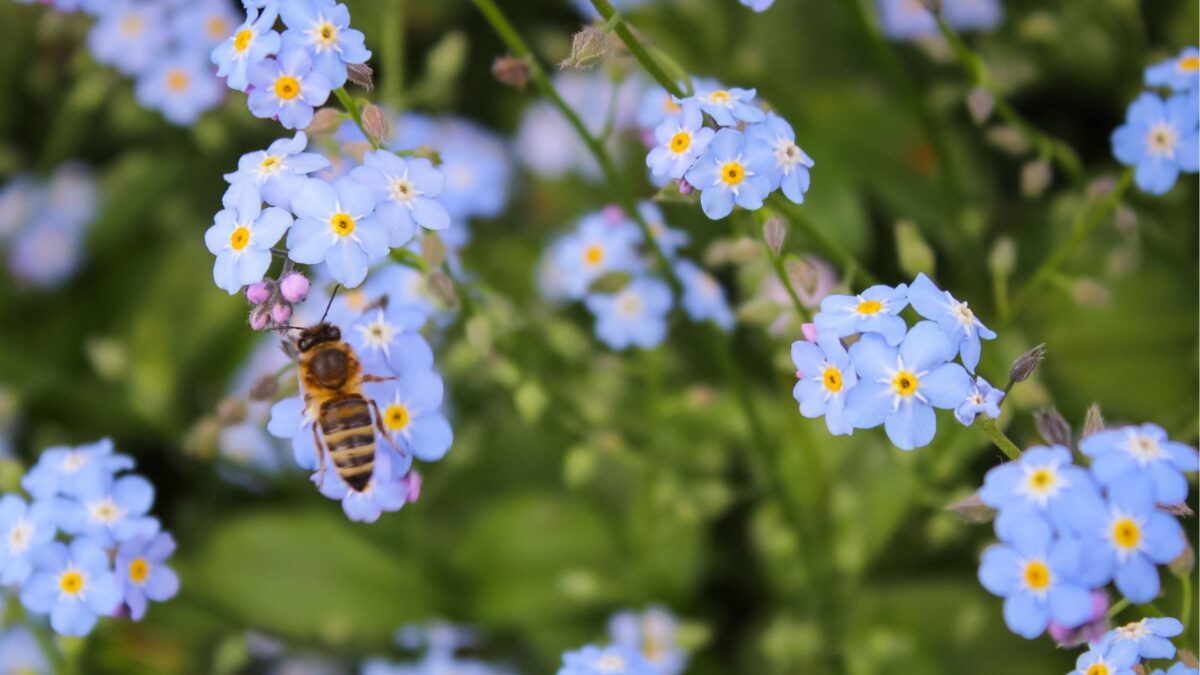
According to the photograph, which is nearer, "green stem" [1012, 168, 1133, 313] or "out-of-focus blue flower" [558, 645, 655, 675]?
"out-of-focus blue flower" [558, 645, 655, 675]

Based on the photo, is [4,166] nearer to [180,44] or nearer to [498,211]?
[180,44]

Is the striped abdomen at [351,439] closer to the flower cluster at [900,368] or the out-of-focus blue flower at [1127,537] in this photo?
the flower cluster at [900,368]

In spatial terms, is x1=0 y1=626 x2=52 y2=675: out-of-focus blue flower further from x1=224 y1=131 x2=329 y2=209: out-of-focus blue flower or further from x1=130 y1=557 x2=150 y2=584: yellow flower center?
x1=224 y1=131 x2=329 y2=209: out-of-focus blue flower

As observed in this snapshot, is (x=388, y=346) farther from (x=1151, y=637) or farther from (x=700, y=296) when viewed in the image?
(x=1151, y=637)

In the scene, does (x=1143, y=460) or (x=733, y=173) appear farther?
(x=733, y=173)

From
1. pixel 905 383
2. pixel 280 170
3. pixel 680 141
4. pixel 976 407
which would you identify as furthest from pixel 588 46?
pixel 976 407

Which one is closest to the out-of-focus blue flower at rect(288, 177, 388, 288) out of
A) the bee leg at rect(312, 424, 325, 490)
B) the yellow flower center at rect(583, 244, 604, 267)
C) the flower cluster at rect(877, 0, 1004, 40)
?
the bee leg at rect(312, 424, 325, 490)

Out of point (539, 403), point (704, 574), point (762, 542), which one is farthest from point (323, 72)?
point (704, 574)
